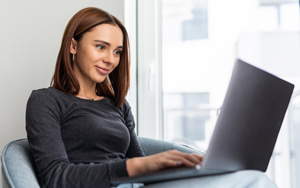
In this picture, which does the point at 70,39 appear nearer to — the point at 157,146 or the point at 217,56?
the point at 157,146

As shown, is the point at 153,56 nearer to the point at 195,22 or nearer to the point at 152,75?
the point at 152,75

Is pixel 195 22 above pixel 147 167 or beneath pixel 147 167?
above

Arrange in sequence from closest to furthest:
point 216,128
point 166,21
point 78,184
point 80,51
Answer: point 216,128 < point 78,184 < point 80,51 < point 166,21

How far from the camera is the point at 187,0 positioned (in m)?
1.89

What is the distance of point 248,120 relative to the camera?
911mm

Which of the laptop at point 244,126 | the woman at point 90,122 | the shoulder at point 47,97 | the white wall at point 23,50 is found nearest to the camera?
the laptop at point 244,126

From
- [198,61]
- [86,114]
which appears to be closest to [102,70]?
[86,114]

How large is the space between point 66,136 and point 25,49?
0.65m

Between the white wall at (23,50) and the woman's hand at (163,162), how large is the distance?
868 millimetres

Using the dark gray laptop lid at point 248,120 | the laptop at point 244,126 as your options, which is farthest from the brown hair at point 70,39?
the dark gray laptop lid at point 248,120

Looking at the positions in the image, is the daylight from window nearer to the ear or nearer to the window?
the window

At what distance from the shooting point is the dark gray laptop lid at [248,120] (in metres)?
0.84

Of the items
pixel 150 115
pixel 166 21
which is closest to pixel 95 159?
pixel 150 115

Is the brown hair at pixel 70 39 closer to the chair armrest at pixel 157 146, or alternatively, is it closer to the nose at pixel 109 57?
the nose at pixel 109 57
